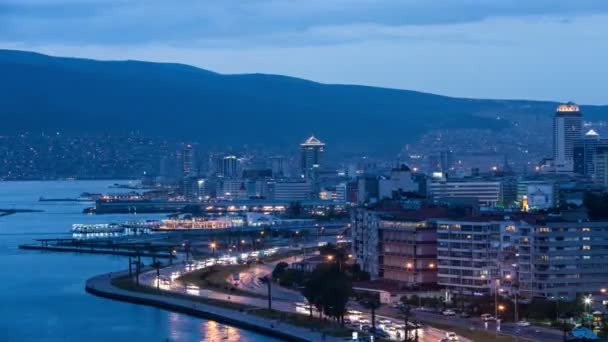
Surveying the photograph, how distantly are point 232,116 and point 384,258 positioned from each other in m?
99.0

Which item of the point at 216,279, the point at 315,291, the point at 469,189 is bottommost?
the point at 216,279

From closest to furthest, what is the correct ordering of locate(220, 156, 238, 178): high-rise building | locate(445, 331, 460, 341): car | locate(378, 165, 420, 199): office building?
locate(445, 331, 460, 341): car, locate(378, 165, 420, 199): office building, locate(220, 156, 238, 178): high-rise building

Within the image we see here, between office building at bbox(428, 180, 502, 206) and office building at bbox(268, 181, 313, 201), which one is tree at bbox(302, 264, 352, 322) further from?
office building at bbox(268, 181, 313, 201)

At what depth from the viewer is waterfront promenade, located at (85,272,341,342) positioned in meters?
15.7

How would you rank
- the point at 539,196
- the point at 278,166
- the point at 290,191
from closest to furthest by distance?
1. the point at 539,196
2. the point at 290,191
3. the point at 278,166

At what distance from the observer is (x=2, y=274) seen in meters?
26.7

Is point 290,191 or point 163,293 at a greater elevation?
point 290,191

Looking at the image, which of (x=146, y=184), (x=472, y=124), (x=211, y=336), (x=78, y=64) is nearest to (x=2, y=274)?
(x=211, y=336)

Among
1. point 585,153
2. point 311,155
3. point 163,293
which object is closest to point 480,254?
point 163,293

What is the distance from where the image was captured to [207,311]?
1816cm

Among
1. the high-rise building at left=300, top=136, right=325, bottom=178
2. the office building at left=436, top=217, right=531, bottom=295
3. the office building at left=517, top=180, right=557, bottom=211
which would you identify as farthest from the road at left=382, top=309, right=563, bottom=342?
the high-rise building at left=300, top=136, right=325, bottom=178

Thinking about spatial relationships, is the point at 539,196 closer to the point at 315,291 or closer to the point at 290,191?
the point at 315,291

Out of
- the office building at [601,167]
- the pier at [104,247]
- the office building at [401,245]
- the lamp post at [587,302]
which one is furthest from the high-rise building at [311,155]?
the lamp post at [587,302]

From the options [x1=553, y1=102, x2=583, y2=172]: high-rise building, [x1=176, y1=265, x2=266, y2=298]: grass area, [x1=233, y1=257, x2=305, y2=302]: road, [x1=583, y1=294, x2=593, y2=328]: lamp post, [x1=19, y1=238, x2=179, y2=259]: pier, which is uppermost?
[x1=553, y1=102, x2=583, y2=172]: high-rise building
